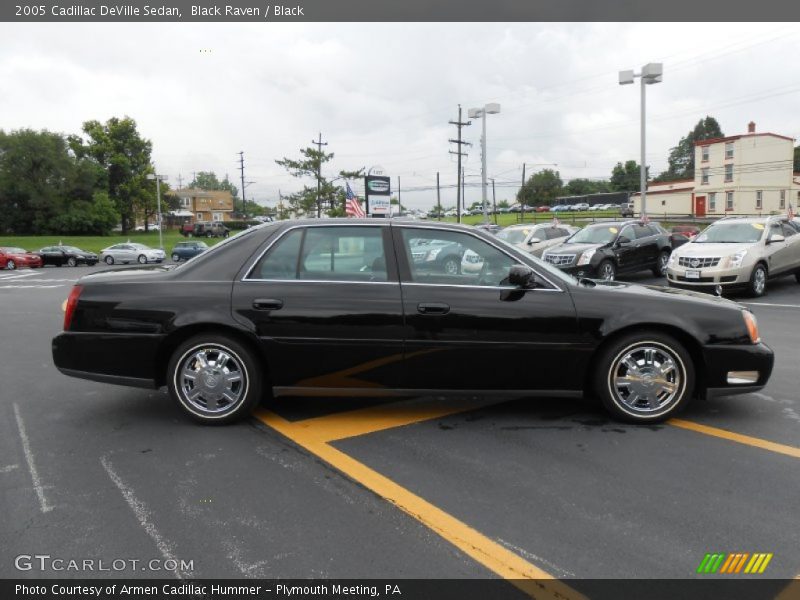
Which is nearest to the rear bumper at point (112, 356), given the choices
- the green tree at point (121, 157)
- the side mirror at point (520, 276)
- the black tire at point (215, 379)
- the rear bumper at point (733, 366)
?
the black tire at point (215, 379)

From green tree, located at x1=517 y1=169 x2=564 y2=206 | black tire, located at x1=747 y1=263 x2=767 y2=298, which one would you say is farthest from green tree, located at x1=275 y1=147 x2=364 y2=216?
green tree, located at x1=517 y1=169 x2=564 y2=206

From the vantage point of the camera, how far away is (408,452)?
4.08 meters

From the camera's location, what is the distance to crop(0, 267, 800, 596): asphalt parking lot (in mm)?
2830

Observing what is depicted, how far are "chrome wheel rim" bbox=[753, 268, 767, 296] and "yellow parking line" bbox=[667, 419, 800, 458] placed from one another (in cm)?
932

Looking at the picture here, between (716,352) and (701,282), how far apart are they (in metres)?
8.86

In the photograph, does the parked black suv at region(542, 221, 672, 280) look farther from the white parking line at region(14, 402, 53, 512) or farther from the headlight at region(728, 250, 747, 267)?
the white parking line at region(14, 402, 53, 512)

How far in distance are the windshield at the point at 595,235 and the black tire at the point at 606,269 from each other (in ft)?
1.91

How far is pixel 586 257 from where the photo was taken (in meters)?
14.7

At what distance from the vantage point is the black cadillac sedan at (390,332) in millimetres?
4441

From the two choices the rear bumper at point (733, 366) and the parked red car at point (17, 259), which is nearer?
the rear bumper at point (733, 366)

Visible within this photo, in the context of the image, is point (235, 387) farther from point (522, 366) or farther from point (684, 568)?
point (684, 568)

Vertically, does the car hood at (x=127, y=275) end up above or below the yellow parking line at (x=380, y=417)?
above

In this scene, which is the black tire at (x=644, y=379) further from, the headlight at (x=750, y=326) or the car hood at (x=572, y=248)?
the car hood at (x=572, y=248)

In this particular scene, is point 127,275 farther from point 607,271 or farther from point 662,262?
point 662,262
